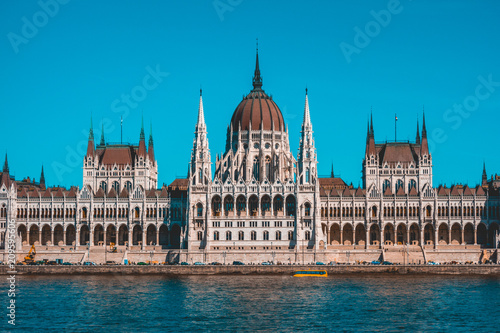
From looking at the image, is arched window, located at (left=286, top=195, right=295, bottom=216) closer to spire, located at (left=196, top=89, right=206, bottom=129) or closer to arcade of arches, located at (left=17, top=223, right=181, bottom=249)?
arcade of arches, located at (left=17, top=223, right=181, bottom=249)

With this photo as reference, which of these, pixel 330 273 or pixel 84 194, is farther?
pixel 84 194

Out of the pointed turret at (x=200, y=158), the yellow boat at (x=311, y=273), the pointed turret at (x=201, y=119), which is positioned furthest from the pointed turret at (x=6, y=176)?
the yellow boat at (x=311, y=273)

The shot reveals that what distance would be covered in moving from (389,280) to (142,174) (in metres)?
65.7

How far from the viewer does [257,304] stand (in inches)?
4001

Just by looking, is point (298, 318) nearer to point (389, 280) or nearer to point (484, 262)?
point (389, 280)

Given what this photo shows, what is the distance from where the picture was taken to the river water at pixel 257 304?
8812 cm

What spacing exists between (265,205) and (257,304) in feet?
189

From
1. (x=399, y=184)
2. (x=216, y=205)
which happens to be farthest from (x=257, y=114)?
(x=399, y=184)

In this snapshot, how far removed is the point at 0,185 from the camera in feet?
556

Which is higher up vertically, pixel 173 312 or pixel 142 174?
pixel 142 174

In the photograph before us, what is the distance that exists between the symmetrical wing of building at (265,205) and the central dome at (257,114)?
0.22 meters

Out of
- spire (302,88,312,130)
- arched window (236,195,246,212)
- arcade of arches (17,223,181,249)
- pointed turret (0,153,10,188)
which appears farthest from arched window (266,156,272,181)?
pointed turret (0,153,10,188)

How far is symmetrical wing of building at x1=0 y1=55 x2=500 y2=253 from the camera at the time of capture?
156m

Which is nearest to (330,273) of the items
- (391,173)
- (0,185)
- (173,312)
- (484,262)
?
(484,262)
